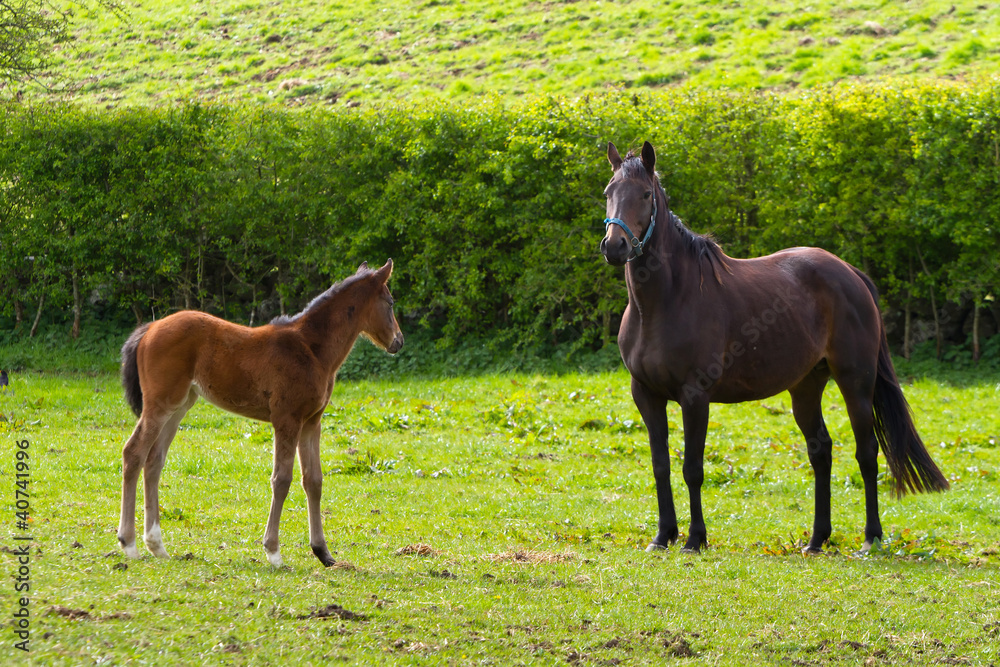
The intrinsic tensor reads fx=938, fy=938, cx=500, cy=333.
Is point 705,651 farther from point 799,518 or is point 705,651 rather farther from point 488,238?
point 488,238

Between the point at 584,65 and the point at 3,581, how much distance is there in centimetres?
2579

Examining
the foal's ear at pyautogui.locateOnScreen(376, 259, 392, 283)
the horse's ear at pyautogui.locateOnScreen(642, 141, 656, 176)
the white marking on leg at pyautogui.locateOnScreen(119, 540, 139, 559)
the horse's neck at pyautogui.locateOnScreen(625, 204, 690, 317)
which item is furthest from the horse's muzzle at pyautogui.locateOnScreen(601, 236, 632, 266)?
the white marking on leg at pyautogui.locateOnScreen(119, 540, 139, 559)

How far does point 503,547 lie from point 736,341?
2.65 m

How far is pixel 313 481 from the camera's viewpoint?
6.67m

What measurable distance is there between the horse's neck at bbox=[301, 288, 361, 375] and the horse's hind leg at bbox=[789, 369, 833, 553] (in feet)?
14.2

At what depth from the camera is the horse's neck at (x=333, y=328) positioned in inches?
263

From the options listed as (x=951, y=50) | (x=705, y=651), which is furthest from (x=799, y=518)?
(x=951, y=50)

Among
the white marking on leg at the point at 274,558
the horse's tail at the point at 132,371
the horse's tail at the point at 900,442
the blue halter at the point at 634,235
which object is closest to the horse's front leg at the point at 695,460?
the blue halter at the point at 634,235

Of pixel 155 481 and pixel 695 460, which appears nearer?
pixel 155 481

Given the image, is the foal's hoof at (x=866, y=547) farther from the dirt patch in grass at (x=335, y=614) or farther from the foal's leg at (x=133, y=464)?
the foal's leg at (x=133, y=464)

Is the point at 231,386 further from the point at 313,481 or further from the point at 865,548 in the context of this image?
the point at 865,548

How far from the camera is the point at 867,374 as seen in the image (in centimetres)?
856

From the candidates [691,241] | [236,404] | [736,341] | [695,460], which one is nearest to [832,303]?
[736,341]

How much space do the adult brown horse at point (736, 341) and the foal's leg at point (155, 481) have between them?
11.0 feet
